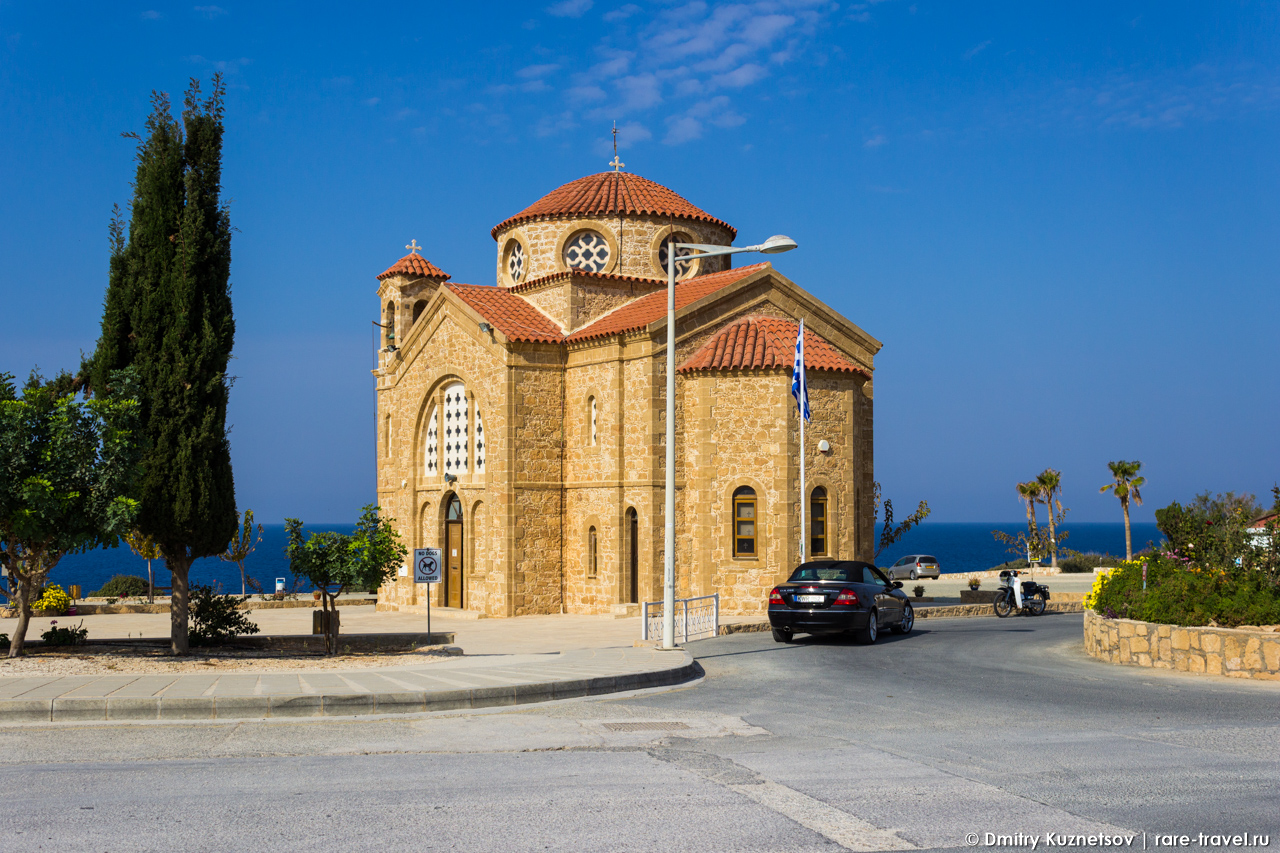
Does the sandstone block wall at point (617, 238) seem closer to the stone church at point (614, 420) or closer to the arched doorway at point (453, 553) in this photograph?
the stone church at point (614, 420)

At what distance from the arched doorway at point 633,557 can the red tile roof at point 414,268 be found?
1190 cm

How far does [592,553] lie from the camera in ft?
89.6

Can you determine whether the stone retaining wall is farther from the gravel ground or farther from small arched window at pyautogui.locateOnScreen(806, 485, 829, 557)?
the gravel ground

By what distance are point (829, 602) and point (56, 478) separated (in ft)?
39.8

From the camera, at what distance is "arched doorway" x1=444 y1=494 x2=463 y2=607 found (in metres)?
29.6

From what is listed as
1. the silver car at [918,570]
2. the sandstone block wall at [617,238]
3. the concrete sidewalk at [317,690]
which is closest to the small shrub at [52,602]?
the sandstone block wall at [617,238]

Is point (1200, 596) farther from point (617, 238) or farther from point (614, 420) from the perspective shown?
point (617, 238)

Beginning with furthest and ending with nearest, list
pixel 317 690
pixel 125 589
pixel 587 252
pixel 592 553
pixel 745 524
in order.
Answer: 1. pixel 125 589
2. pixel 587 252
3. pixel 592 553
4. pixel 745 524
5. pixel 317 690

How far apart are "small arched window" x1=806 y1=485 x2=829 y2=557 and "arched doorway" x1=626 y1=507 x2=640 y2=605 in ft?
14.0

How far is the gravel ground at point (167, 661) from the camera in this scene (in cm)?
1409

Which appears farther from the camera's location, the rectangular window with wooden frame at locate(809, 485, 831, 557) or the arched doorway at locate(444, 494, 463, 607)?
the arched doorway at locate(444, 494, 463, 607)

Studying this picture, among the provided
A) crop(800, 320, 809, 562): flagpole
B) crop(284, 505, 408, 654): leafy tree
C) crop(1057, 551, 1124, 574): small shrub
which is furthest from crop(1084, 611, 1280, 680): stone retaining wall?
crop(1057, 551, 1124, 574): small shrub

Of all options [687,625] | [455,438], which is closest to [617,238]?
[455,438]

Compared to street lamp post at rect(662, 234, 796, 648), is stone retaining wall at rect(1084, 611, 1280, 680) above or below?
below
